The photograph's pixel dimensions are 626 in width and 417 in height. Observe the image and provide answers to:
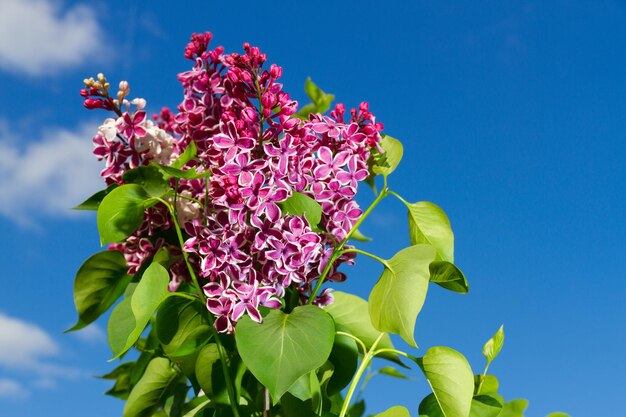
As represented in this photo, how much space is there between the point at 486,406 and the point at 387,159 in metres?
0.44

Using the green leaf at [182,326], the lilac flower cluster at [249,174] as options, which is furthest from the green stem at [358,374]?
the green leaf at [182,326]

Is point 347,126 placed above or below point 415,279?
above

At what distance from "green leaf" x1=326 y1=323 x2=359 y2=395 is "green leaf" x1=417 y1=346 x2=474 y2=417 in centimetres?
10

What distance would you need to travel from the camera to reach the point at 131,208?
115cm

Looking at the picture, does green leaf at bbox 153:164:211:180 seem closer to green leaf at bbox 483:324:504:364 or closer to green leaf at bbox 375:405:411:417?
green leaf at bbox 375:405:411:417

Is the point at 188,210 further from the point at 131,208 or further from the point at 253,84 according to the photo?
the point at 253,84

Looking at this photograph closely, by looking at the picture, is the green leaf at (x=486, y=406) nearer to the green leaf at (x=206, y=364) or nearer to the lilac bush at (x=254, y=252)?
the lilac bush at (x=254, y=252)

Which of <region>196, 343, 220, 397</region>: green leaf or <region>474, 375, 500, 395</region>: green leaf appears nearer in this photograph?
<region>196, 343, 220, 397</region>: green leaf

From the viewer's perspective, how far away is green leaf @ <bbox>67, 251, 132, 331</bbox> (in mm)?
1287

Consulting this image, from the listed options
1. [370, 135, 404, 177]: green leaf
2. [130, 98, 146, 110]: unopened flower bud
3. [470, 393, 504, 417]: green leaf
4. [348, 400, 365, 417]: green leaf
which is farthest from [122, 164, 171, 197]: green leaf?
[348, 400, 365, 417]: green leaf

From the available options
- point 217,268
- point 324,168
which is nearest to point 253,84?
point 324,168

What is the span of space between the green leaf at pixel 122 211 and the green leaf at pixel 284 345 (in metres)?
0.26

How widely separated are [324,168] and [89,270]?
474 mm

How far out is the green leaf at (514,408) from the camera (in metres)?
1.40
